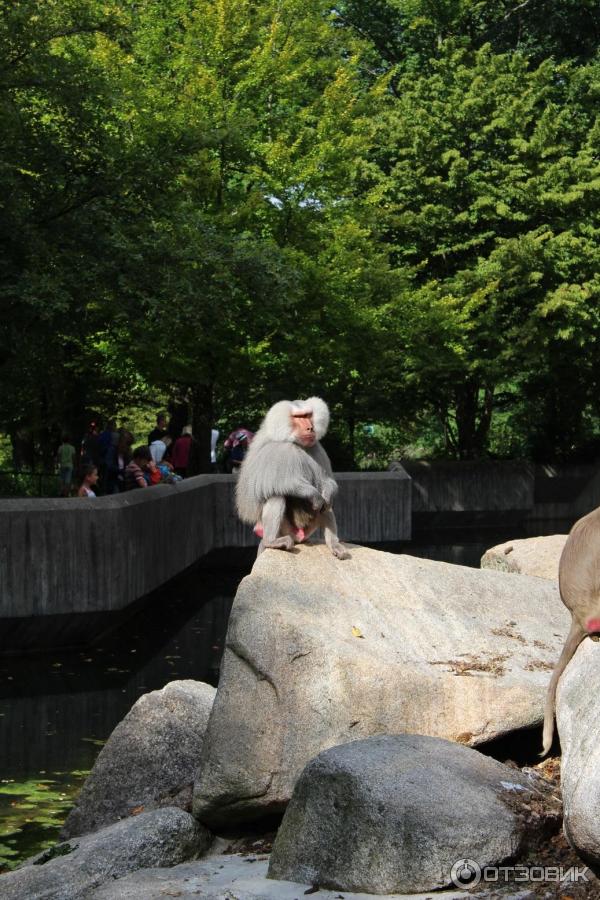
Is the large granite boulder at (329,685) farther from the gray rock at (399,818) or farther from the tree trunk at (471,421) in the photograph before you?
the tree trunk at (471,421)

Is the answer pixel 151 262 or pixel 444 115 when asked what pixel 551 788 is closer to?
pixel 151 262

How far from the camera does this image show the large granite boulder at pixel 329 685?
7379 millimetres

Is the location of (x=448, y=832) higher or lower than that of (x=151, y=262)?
lower

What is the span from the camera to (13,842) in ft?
28.6

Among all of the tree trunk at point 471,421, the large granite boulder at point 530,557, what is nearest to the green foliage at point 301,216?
the tree trunk at point 471,421

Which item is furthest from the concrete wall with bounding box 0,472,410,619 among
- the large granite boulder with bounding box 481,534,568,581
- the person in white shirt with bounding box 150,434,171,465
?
the large granite boulder with bounding box 481,534,568,581

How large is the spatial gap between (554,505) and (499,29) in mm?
14363

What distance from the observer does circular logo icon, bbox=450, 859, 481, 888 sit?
564 centimetres

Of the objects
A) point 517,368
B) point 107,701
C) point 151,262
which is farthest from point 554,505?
point 107,701

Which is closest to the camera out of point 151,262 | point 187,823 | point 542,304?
point 187,823

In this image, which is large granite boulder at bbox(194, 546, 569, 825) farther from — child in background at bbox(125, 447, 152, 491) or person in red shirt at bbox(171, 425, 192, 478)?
person in red shirt at bbox(171, 425, 192, 478)

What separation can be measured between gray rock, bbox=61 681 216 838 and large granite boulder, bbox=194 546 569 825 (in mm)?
1188

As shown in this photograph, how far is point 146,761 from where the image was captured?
9.05 meters

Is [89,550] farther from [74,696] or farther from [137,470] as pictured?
[137,470]
